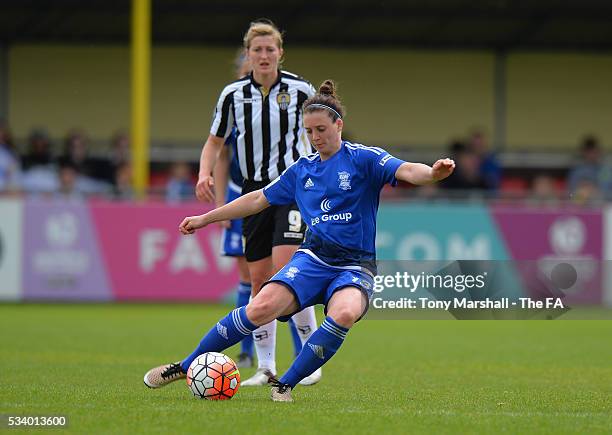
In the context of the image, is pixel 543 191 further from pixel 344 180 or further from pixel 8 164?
pixel 344 180

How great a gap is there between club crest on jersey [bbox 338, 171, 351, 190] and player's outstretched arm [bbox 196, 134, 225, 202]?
3.97 ft

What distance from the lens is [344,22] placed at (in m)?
22.6

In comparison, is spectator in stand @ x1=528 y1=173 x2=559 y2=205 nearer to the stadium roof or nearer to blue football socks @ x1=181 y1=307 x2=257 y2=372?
the stadium roof

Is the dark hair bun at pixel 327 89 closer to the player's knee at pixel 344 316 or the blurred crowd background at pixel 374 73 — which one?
the player's knee at pixel 344 316

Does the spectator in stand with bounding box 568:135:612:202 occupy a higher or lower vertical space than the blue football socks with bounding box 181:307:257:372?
higher

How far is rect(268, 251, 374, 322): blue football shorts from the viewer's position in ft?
22.0

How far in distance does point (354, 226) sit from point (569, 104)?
19.1m

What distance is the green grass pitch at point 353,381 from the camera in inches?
234

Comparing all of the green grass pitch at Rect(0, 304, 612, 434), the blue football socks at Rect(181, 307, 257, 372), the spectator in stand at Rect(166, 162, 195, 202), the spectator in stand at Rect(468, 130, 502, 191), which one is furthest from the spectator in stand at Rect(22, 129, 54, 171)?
the blue football socks at Rect(181, 307, 257, 372)

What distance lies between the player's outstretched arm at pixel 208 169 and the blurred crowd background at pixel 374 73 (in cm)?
1111

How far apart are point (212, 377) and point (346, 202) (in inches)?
51.1

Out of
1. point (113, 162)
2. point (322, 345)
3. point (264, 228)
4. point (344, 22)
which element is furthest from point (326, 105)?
point (344, 22)

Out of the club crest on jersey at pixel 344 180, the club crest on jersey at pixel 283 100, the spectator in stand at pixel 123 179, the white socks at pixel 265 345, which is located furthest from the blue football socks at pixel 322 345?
the spectator in stand at pixel 123 179

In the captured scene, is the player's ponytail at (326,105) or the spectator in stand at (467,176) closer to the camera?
the player's ponytail at (326,105)
